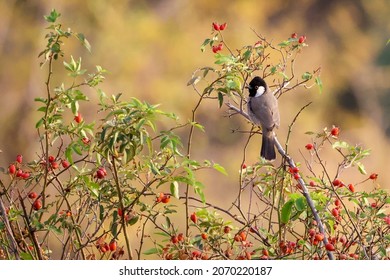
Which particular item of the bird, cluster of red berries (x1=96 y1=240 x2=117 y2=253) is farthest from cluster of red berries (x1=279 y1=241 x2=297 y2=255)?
the bird

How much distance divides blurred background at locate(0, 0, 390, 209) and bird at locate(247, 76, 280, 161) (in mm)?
4025

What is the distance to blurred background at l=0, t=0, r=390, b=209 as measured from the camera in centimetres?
742

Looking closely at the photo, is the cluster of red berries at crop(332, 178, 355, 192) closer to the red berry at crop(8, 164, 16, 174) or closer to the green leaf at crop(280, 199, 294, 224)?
the green leaf at crop(280, 199, 294, 224)

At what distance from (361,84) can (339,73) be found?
0.80 ft

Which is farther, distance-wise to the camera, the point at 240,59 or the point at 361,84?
the point at 361,84

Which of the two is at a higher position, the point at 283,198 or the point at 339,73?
the point at 339,73

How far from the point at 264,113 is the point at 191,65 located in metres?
4.82

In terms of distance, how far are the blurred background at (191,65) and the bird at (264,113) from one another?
402 cm

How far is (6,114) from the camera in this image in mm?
7562

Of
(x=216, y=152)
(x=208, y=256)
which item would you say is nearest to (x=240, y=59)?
(x=208, y=256)

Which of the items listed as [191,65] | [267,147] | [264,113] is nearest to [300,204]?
[267,147]

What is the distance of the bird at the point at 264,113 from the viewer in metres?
2.74

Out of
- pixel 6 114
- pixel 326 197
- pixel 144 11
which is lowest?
pixel 326 197
